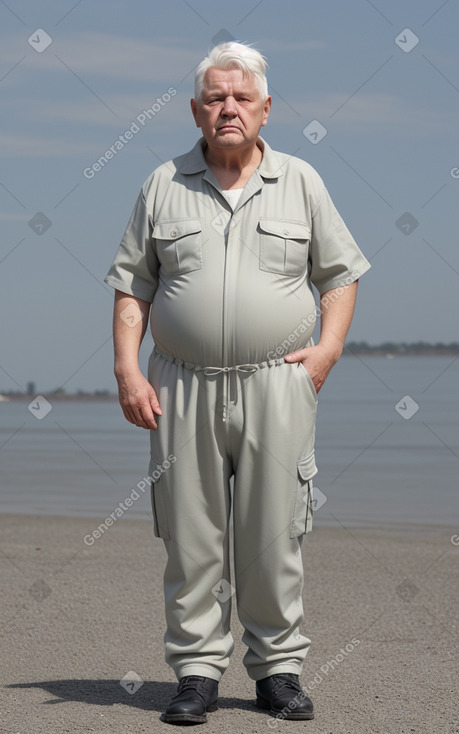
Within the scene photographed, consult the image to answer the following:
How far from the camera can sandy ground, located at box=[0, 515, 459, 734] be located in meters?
3.92

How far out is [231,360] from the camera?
3.81m

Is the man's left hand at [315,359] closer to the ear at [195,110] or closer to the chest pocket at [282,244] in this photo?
the chest pocket at [282,244]

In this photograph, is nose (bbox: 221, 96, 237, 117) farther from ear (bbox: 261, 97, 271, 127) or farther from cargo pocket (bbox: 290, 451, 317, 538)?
cargo pocket (bbox: 290, 451, 317, 538)

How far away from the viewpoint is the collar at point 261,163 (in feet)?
12.9

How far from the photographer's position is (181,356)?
387 centimetres

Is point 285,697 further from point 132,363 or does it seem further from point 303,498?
point 132,363

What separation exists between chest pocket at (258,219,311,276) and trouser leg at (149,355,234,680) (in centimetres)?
45

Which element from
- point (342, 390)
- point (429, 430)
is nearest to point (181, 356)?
point (429, 430)

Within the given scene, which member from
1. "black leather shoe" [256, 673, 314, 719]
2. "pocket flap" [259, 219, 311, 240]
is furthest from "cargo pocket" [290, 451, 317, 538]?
"pocket flap" [259, 219, 311, 240]

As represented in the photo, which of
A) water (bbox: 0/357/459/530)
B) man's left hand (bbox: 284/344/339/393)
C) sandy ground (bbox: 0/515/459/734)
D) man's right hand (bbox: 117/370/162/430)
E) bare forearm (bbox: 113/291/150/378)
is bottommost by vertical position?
water (bbox: 0/357/459/530)

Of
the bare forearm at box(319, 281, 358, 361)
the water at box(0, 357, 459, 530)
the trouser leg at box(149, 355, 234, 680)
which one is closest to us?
the trouser leg at box(149, 355, 234, 680)

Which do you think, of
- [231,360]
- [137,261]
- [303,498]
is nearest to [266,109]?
[137,261]

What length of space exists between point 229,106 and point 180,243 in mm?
486

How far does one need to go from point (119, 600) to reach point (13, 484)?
6.48 meters
